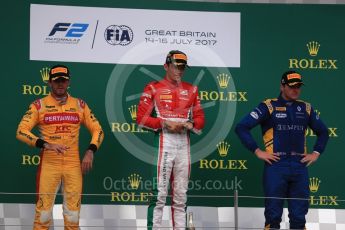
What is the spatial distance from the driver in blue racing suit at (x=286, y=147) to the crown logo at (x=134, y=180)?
1.33 meters

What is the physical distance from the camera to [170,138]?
290 inches

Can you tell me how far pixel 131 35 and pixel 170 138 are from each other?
59.3 inches

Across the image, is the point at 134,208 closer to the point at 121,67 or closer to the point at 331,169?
the point at 121,67

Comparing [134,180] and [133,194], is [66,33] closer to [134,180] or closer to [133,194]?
[134,180]

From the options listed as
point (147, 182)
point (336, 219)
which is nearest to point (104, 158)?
point (147, 182)

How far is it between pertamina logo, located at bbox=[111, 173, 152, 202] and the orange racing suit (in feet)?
3.09

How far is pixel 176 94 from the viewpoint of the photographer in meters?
7.52

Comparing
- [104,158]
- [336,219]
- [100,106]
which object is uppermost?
[100,106]

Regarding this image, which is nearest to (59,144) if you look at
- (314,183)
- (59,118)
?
(59,118)

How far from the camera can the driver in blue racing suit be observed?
23.7 feet

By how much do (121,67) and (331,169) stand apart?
2293 mm

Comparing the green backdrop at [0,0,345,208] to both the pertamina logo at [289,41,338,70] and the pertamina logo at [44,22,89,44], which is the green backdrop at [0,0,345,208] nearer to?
the pertamina logo at [289,41,338,70]

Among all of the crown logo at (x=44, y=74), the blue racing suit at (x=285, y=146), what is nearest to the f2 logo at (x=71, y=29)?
the crown logo at (x=44, y=74)

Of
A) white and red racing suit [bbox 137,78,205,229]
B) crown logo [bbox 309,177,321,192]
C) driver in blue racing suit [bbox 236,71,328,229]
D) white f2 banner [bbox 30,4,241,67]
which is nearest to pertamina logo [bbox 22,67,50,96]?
white f2 banner [bbox 30,4,241,67]
